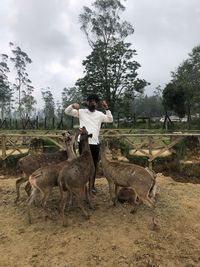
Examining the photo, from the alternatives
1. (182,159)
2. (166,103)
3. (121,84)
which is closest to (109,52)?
(121,84)

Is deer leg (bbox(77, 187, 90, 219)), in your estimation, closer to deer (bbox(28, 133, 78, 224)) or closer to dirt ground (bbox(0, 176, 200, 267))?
dirt ground (bbox(0, 176, 200, 267))

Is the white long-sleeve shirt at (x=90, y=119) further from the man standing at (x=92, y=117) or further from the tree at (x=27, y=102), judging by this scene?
the tree at (x=27, y=102)

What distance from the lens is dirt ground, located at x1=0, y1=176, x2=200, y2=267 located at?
250 inches

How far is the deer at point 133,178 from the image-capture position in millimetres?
7343

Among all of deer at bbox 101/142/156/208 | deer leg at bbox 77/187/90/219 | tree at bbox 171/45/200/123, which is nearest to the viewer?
deer at bbox 101/142/156/208

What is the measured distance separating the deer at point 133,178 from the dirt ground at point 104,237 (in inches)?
12.7

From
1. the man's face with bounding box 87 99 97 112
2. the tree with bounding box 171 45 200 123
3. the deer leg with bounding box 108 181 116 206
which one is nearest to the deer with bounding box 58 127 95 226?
the deer leg with bounding box 108 181 116 206

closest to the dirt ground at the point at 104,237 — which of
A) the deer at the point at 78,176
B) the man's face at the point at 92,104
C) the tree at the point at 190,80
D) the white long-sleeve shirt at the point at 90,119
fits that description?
the deer at the point at 78,176

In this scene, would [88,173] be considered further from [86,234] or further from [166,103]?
[166,103]

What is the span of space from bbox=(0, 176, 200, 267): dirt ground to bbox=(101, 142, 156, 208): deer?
0.32 m

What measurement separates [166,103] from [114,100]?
6.43 m

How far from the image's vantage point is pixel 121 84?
48.0 metres

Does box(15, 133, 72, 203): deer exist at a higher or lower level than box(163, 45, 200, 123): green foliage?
lower

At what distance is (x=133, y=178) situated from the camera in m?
7.54
